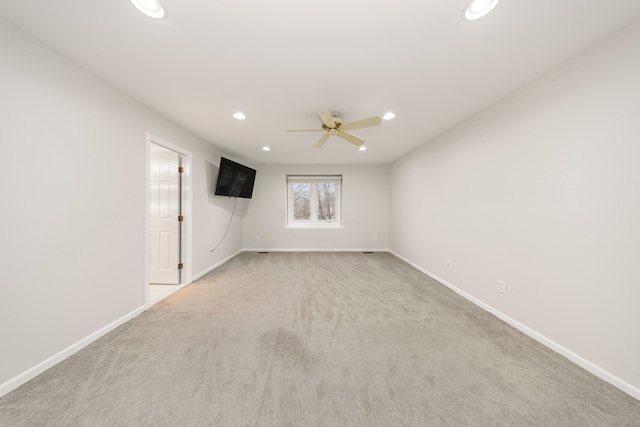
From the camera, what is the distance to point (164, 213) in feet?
10.4

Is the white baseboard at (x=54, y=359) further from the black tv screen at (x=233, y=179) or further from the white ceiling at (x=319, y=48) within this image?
the black tv screen at (x=233, y=179)

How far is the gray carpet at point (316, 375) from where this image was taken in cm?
119

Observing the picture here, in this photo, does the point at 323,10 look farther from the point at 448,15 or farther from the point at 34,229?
the point at 34,229

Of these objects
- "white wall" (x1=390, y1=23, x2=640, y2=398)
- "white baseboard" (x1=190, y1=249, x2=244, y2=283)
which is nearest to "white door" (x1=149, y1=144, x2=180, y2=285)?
"white baseboard" (x1=190, y1=249, x2=244, y2=283)

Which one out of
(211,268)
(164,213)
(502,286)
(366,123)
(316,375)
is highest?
(366,123)

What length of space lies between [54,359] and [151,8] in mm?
2433

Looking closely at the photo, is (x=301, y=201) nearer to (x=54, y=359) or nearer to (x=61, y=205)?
(x=61, y=205)

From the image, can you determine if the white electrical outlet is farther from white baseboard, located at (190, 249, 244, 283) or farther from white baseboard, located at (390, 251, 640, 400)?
white baseboard, located at (190, 249, 244, 283)

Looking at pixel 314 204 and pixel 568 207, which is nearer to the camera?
pixel 568 207

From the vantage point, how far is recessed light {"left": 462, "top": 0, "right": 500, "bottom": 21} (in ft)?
3.86

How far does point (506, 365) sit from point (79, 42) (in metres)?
3.77

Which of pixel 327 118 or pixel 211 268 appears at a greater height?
pixel 327 118

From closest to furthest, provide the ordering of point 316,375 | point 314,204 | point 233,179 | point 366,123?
point 316,375, point 366,123, point 233,179, point 314,204

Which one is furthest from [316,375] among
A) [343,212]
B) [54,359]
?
[343,212]
